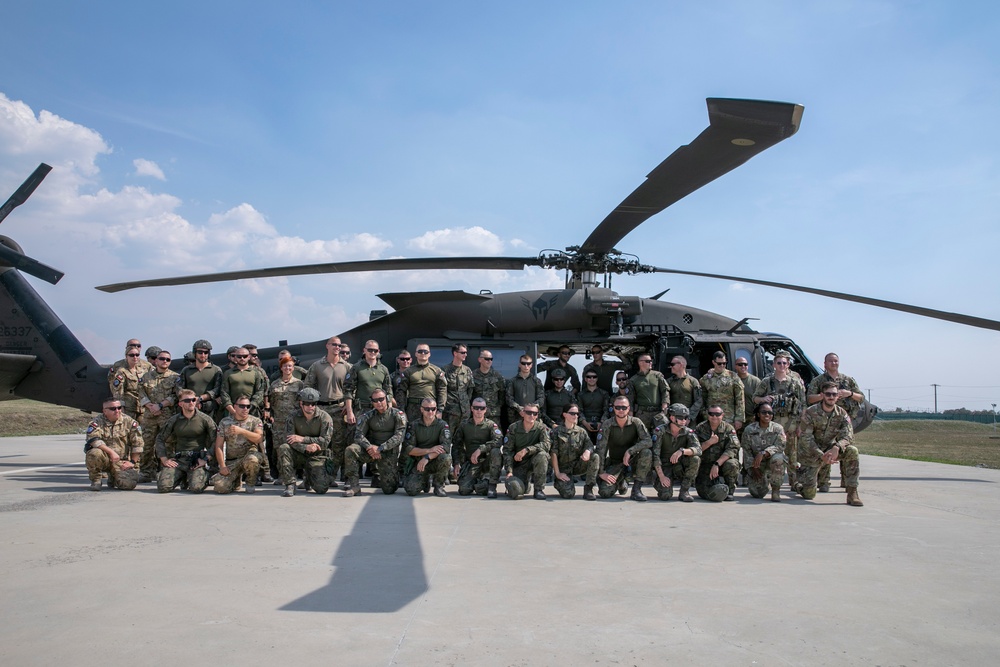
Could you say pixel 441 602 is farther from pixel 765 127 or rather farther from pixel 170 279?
pixel 170 279

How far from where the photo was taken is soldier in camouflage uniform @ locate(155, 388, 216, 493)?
7672mm

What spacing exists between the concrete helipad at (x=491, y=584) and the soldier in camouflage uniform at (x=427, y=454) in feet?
2.57

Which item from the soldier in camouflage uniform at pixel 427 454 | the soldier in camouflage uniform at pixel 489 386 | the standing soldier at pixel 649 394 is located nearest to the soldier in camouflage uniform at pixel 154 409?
the soldier in camouflage uniform at pixel 427 454

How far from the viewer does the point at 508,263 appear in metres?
9.18

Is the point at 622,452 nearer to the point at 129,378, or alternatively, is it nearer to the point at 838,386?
the point at 838,386

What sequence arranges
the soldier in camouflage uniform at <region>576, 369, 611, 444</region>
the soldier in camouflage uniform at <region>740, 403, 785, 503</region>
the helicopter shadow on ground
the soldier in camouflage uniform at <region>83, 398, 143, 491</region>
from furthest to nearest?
the soldier in camouflage uniform at <region>576, 369, 611, 444</region> → the soldier in camouflage uniform at <region>83, 398, 143, 491</region> → the soldier in camouflage uniform at <region>740, 403, 785, 503</region> → the helicopter shadow on ground

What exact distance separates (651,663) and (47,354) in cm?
1118

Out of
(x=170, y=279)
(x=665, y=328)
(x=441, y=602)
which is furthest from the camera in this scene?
(x=665, y=328)

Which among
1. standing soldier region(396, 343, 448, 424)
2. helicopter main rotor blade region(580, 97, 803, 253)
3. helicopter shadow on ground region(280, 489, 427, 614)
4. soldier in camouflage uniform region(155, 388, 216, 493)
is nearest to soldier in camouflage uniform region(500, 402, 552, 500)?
standing soldier region(396, 343, 448, 424)

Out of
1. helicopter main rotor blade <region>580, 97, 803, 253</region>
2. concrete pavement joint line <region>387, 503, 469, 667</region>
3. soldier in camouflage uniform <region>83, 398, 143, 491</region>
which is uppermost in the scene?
helicopter main rotor blade <region>580, 97, 803, 253</region>

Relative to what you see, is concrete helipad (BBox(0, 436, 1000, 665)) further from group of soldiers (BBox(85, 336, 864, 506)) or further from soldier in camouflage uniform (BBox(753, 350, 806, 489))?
soldier in camouflage uniform (BBox(753, 350, 806, 489))

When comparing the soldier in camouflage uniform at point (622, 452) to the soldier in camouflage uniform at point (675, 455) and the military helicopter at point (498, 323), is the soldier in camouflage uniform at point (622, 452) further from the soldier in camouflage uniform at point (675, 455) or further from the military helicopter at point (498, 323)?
the military helicopter at point (498, 323)

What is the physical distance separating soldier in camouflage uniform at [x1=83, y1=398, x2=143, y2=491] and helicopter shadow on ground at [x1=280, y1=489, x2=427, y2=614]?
338 centimetres

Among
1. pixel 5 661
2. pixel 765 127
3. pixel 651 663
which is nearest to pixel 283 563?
pixel 5 661
